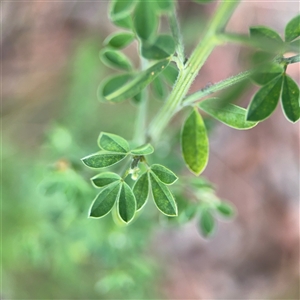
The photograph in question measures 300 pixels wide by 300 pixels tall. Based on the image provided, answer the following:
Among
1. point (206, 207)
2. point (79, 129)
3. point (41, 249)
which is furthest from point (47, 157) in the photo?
point (206, 207)

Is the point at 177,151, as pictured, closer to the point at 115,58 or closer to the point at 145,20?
the point at 115,58

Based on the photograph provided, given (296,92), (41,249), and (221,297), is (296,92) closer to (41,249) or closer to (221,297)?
(41,249)

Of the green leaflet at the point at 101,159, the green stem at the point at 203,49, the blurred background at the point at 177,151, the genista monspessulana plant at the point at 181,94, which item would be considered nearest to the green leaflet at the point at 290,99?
the genista monspessulana plant at the point at 181,94

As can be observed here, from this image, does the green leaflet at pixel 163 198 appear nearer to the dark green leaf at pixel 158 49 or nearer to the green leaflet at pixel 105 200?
the green leaflet at pixel 105 200

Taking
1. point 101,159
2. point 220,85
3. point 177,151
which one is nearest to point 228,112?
Answer: point 220,85

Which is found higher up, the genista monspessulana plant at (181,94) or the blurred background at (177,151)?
the blurred background at (177,151)
